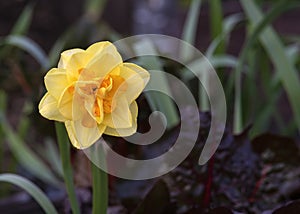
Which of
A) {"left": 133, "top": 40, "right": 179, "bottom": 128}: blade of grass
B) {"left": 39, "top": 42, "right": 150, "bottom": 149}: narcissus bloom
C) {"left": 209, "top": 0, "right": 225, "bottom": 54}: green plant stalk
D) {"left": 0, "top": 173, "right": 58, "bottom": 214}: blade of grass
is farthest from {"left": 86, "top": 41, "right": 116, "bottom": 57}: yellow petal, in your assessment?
{"left": 209, "top": 0, "right": 225, "bottom": 54}: green plant stalk

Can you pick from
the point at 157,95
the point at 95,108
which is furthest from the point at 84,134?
the point at 157,95

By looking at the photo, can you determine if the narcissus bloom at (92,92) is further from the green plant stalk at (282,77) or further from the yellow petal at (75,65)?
the green plant stalk at (282,77)

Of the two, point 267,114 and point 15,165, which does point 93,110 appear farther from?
point 15,165

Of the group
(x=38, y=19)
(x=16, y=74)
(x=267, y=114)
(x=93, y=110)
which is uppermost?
(x=38, y=19)

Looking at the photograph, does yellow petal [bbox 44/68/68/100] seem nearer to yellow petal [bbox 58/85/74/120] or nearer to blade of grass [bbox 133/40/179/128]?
yellow petal [bbox 58/85/74/120]

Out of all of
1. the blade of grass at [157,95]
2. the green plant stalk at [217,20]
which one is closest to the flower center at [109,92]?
the blade of grass at [157,95]

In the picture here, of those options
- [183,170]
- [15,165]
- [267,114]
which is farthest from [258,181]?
[15,165]
